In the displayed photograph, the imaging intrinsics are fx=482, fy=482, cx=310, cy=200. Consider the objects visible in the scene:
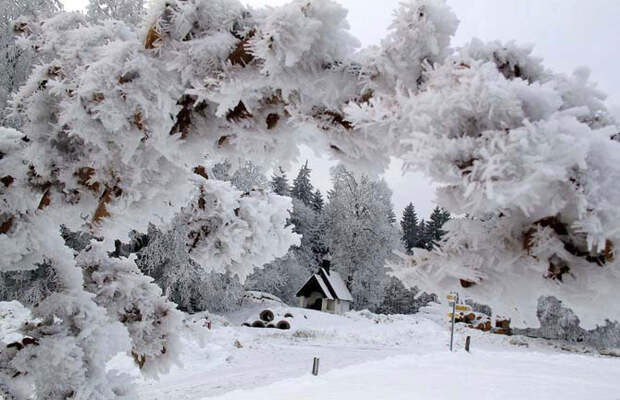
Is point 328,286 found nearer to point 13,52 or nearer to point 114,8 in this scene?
point 114,8

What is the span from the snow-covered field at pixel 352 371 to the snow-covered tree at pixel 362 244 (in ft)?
53.9

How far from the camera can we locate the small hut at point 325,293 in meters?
33.7

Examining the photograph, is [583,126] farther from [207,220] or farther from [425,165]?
[207,220]

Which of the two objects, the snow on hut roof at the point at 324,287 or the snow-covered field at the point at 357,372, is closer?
the snow-covered field at the point at 357,372

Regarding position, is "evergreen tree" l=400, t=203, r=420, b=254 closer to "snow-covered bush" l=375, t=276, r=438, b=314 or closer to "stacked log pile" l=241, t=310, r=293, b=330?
"snow-covered bush" l=375, t=276, r=438, b=314

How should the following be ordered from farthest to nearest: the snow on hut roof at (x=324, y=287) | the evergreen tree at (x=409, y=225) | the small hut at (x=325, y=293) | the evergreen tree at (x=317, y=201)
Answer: the evergreen tree at (x=409, y=225) → the evergreen tree at (x=317, y=201) → the small hut at (x=325, y=293) → the snow on hut roof at (x=324, y=287)

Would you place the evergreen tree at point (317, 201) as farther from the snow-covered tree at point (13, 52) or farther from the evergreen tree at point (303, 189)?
the snow-covered tree at point (13, 52)

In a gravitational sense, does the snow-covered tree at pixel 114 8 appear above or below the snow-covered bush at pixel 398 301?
above

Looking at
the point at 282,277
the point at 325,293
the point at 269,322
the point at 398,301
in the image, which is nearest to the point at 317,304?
the point at 325,293

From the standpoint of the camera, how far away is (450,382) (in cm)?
1038

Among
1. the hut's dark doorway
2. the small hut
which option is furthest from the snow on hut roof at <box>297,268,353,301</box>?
the hut's dark doorway

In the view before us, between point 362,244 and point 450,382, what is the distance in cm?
2887

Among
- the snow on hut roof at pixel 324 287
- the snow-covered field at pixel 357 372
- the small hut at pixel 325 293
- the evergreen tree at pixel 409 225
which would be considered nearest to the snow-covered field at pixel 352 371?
the snow-covered field at pixel 357 372

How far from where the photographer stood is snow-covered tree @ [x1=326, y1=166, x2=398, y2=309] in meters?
39.2
